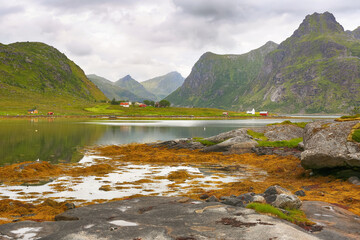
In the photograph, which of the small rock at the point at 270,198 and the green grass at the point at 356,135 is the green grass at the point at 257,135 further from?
the small rock at the point at 270,198

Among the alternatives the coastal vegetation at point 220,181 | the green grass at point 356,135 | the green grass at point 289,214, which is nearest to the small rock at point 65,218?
the coastal vegetation at point 220,181

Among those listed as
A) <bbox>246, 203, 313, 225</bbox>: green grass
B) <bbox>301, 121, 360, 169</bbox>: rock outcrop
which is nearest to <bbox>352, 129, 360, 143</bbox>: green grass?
<bbox>301, 121, 360, 169</bbox>: rock outcrop

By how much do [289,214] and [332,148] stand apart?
13259 millimetres

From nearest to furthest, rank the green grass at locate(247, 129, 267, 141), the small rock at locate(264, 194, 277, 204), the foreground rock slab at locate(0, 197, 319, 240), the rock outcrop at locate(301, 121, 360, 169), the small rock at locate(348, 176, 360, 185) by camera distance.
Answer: the foreground rock slab at locate(0, 197, 319, 240)
the small rock at locate(264, 194, 277, 204)
the small rock at locate(348, 176, 360, 185)
the rock outcrop at locate(301, 121, 360, 169)
the green grass at locate(247, 129, 267, 141)

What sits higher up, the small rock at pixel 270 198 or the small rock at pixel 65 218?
the small rock at pixel 270 198

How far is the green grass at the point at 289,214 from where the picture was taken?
43.5 feet

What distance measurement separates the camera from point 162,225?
40.8 feet

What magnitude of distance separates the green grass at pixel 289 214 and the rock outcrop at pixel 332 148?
11.8 m

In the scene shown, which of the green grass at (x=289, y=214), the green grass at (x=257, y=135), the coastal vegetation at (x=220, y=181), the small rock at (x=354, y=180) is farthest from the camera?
the green grass at (x=257, y=135)

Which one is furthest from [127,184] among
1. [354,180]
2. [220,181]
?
[354,180]

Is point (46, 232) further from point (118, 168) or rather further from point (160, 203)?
point (118, 168)

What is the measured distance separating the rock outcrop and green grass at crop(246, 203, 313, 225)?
38.8ft

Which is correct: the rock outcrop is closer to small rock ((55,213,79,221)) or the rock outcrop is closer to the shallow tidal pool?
the shallow tidal pool

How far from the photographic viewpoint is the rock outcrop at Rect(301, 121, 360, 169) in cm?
2366
